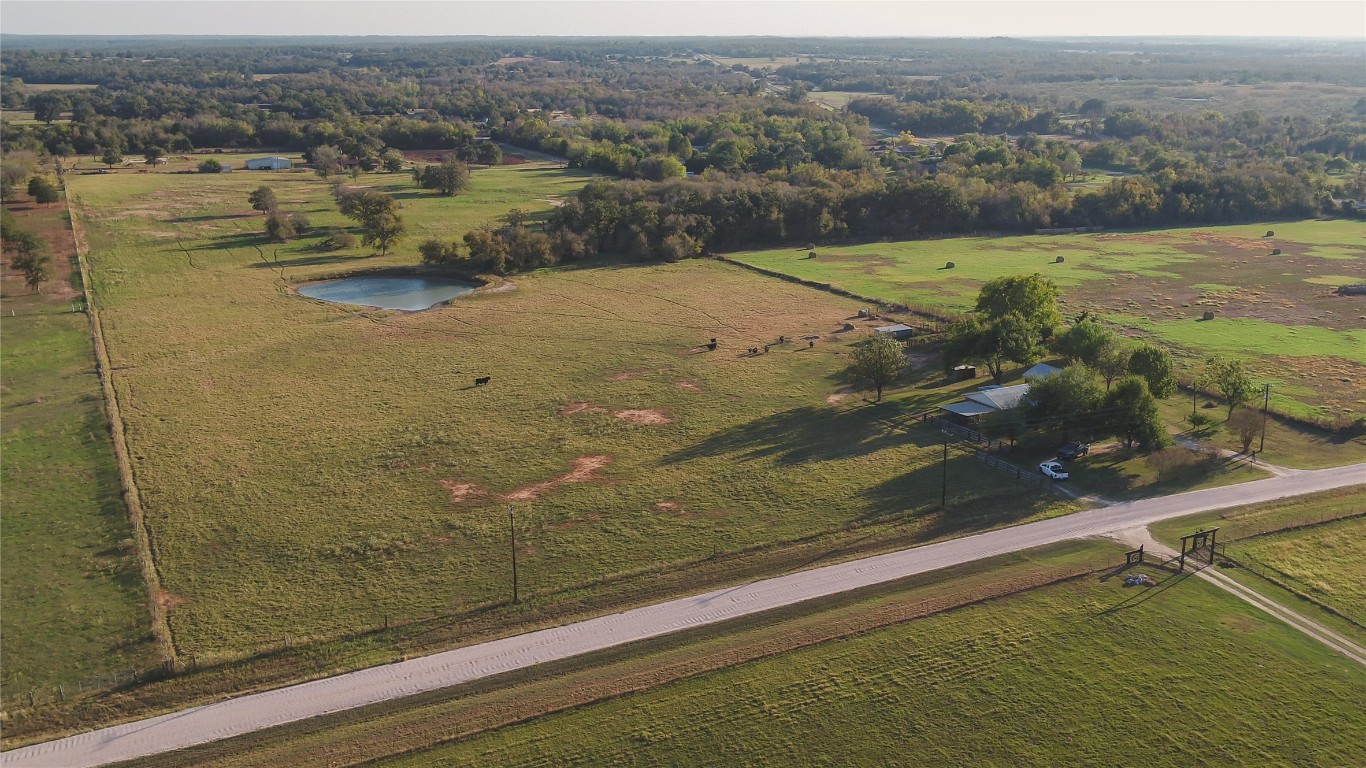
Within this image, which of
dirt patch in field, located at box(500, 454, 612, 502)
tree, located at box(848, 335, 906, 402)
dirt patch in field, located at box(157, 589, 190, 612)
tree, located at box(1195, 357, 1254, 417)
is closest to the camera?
dirt patch in field, located at box(157, 589, 190, 612)

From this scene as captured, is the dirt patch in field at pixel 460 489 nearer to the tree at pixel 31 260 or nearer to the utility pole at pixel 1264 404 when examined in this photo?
the utility pole at pixel 1264 404

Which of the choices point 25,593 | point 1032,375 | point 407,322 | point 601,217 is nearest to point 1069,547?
point 1032,375

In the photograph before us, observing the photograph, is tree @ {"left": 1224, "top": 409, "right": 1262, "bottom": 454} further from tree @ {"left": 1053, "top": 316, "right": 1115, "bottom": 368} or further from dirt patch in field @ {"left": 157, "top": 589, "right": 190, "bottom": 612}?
dirt patch in field @ {"left": 157, "top": 589, "right": 190, "bottom": 612}

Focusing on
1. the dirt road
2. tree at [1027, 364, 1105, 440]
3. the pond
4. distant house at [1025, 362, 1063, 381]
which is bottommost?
the dirt road

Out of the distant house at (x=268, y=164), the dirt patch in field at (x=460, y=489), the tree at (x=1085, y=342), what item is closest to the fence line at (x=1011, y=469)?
the tree at (x=1085, y=342)

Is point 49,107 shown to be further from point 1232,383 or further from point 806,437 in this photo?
point 1232,383

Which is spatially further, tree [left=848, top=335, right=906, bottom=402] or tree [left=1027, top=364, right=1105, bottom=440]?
tree [left=848, top=335, right=906, bottom=402]

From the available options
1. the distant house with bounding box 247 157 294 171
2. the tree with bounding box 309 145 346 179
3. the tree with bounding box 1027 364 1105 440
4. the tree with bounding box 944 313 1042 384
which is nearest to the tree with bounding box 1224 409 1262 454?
the tree with bounding box 1027 364 1105 440
